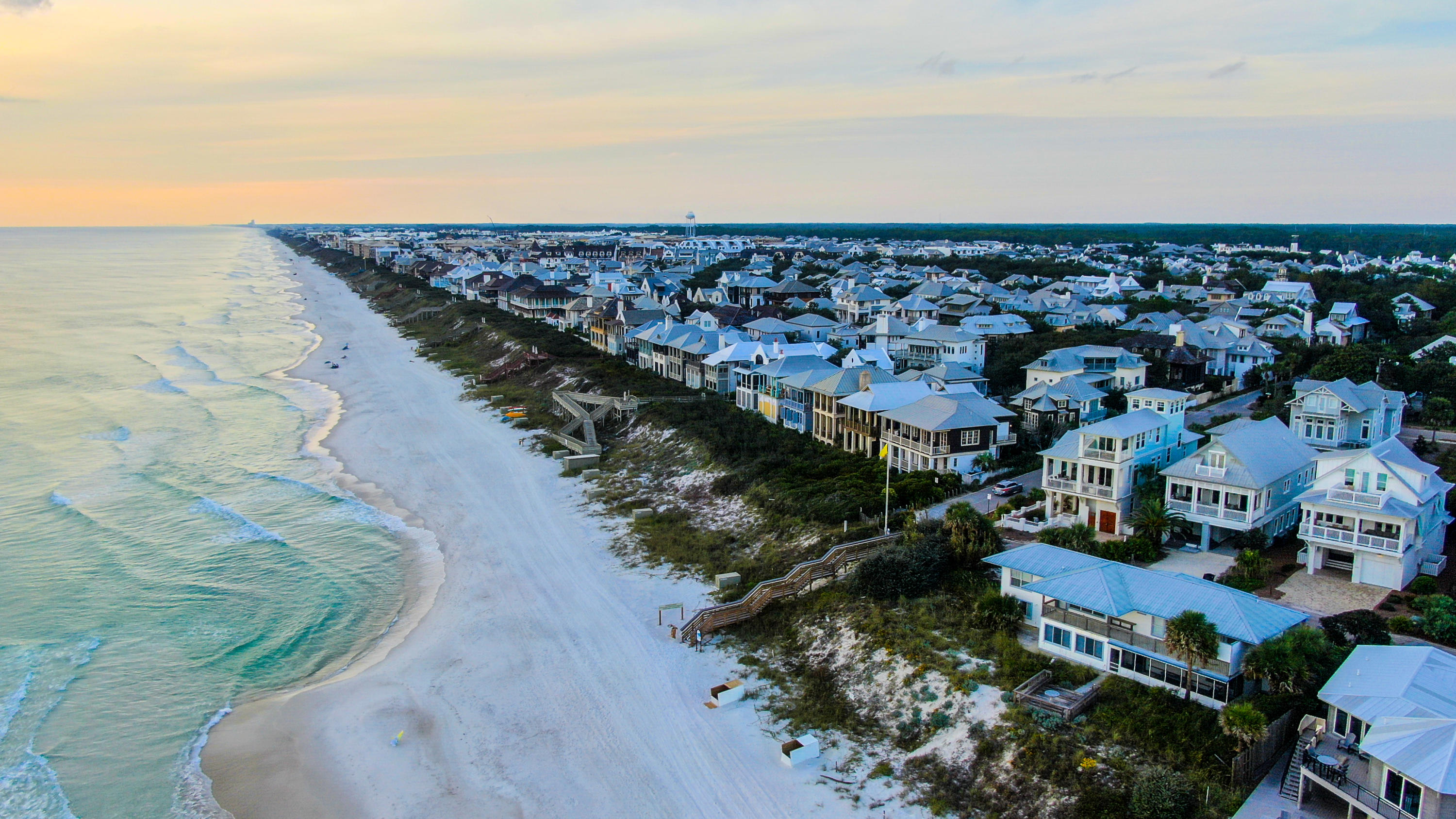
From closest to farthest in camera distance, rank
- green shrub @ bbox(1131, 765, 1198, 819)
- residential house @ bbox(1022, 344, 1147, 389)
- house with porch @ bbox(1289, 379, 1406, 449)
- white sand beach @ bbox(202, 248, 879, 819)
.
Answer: green shrub @ bbox(1131, 765, 1198, 819)
white sand beach @ bbox(202, 248, 879, 819)
house with porch @ bbox(1289, 379, 1406, 449)
residential house @ bbox(1022, 344, 1147, 389)

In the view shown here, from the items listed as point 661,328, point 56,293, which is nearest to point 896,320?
point 661,328

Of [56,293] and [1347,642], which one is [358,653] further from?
[56,293]

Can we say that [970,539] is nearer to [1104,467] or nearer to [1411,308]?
[1104,467]

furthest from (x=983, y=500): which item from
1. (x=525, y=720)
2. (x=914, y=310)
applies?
(x=914, y=310)

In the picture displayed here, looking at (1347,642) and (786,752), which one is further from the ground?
(1347,642)

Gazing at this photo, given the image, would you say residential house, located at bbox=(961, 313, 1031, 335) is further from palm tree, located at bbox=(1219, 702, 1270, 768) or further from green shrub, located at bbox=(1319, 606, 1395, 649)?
palm tree, located at bbox=(1219, 702, 1270, 768)

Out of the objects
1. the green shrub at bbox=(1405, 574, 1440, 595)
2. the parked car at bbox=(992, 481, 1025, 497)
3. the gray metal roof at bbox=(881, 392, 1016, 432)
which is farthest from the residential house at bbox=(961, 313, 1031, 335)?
the green shrub at bbox=(1405, 574, 1440, 595)

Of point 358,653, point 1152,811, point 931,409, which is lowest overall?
point 358,653
